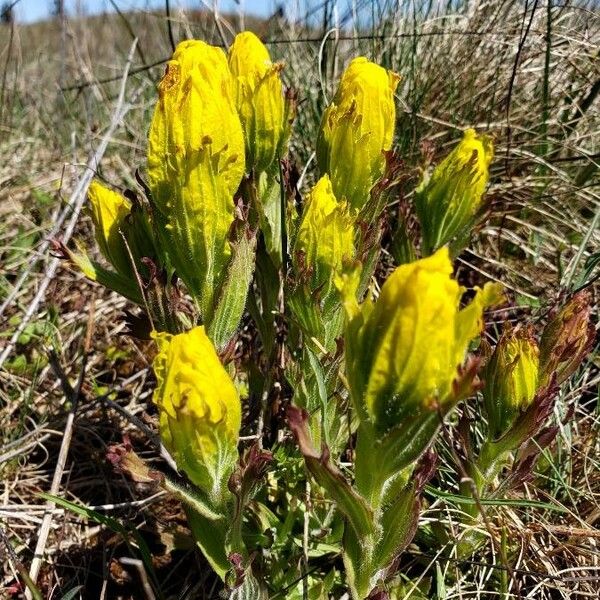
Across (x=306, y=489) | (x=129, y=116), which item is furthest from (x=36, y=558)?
(x=129, y=116)

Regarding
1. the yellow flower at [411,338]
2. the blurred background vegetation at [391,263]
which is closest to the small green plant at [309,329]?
the yellow flower at [411,338]

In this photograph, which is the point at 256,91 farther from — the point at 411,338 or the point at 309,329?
the point at 411,338

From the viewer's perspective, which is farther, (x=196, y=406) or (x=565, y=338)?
(x=565, y=338)

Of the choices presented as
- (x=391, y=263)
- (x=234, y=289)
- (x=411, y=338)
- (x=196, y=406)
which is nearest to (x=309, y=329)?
(x=234, y=289)

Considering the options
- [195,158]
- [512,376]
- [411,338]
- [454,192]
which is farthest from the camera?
[454,192]

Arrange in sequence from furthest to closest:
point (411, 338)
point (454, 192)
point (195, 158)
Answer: point (454, 192) < point (195, 158) < point (411, 338)

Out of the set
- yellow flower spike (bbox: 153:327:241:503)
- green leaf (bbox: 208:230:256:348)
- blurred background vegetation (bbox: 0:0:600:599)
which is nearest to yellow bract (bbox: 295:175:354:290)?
green leaf (bbox: 208:230:256:348)

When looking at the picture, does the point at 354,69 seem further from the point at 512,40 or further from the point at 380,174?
the point at 512,40

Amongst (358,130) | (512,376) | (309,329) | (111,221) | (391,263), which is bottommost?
(391,263)
